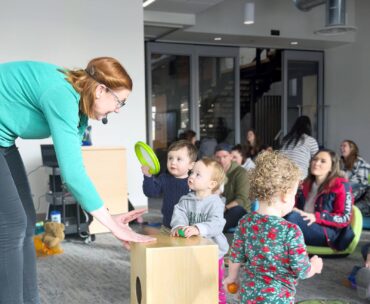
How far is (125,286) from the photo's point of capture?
123 inches

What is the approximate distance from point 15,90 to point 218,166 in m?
1.16

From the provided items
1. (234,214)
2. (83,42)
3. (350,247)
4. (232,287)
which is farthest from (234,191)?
(232,287)

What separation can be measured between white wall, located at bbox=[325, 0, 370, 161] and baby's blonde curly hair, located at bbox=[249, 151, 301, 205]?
7294mm

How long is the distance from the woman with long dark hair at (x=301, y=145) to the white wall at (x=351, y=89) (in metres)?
3.75

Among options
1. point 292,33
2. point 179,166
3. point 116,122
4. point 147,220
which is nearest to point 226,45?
point 292,33

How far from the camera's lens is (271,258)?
172 cm

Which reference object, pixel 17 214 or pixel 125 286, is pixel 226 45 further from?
pixel 17 214

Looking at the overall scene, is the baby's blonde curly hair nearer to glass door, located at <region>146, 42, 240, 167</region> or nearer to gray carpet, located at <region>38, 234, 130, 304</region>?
gray carpet, located at <region>38, 234, 130, 304</region>

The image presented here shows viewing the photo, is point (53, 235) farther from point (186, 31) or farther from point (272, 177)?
point (186, 31)

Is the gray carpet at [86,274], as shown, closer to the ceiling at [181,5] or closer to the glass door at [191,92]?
the ceiling at [181,5]

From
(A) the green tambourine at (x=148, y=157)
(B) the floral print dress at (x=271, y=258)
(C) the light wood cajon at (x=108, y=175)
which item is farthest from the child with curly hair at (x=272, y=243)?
(C) the light wood cajon at (x=108, y=175)

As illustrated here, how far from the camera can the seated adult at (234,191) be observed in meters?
4.46

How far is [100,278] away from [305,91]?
292 inches

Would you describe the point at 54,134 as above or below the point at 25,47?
below
